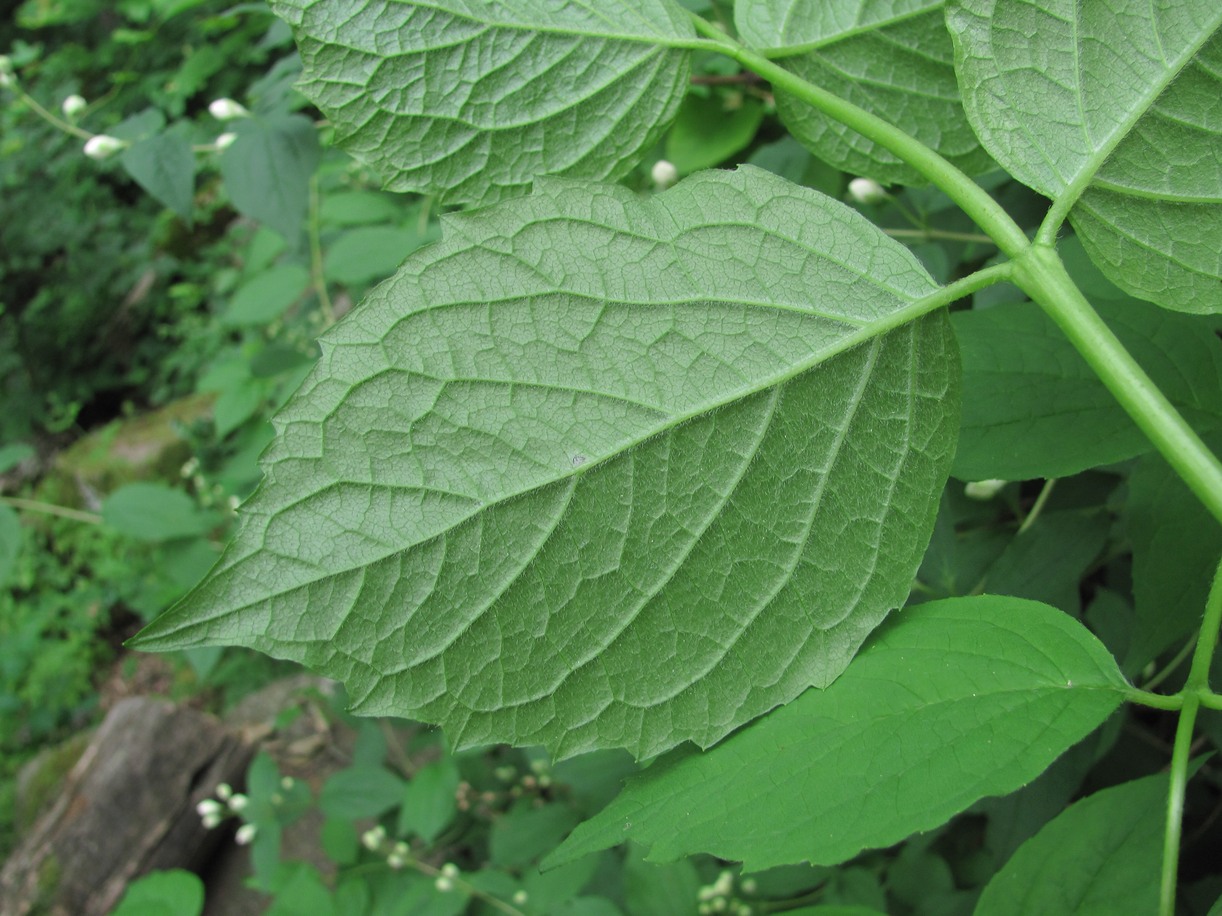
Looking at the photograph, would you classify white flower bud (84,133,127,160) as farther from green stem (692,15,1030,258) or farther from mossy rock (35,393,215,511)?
mossy rock (35,393,215,511)

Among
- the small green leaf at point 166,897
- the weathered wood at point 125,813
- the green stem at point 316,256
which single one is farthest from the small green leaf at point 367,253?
the weathered wood at point 125,813

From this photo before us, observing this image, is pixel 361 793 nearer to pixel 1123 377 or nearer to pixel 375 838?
pixel 375 838

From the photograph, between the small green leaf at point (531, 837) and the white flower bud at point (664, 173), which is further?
the small green leaf at point (531, 837)

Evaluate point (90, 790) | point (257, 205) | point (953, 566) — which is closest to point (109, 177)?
point (90, 790)

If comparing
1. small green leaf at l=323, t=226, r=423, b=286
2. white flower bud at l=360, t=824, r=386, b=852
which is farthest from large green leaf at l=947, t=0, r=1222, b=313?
white flower bud at l=360, t=824, r=386, b=852

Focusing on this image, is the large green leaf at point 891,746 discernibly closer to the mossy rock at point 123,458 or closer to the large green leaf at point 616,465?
the large green leaf at point 616,465

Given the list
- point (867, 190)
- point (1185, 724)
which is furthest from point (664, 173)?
point (1185, 724)
